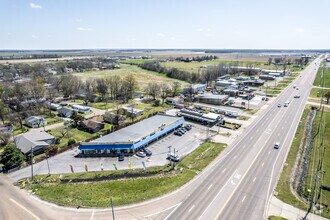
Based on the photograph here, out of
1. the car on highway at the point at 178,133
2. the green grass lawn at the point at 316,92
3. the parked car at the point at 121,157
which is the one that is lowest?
the parked car at the point at 121,157

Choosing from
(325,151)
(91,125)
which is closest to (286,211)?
(325,151)

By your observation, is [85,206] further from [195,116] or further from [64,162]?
[195,116]

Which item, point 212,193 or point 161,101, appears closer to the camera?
point 212,193

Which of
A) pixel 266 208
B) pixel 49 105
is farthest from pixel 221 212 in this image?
pixel 49 105

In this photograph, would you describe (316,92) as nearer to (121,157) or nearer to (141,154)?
(141,154)

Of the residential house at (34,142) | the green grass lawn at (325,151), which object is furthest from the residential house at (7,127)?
the green grass lawn at (325,151)

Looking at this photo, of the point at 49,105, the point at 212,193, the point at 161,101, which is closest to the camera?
the point at 212,193

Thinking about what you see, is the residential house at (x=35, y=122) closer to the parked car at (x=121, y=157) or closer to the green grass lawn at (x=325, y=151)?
the parked car at (x=121, y=157)

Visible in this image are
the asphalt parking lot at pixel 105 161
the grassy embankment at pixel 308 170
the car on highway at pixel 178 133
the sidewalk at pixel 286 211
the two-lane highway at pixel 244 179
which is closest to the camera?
the sidewalk at pixel 286 211

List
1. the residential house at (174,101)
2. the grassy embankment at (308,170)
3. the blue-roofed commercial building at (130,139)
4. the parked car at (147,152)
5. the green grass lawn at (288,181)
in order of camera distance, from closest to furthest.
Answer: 1. the green grass lawn at (288,181)
2. the grassy embankment at (308,170)
3. the parked car at (147,152)
4. the blue-roofed commercial building at (130,139)
5. the residential house at (174,101)
